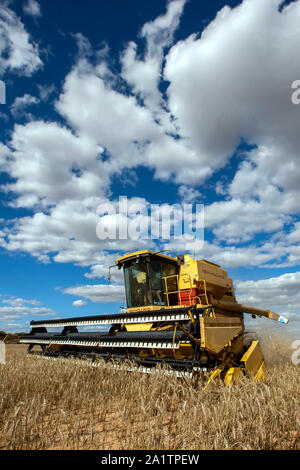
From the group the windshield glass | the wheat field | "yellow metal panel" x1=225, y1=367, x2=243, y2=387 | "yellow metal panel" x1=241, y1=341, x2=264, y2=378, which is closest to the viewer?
the wheat field

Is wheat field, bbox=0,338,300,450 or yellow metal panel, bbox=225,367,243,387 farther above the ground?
yellow metal panel, bbox=225,367,243,387

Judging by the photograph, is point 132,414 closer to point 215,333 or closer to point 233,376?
point 215,333

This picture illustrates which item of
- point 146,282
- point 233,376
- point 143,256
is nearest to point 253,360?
point 233,376

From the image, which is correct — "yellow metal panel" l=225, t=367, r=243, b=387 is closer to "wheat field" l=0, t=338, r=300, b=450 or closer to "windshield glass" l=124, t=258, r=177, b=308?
"wheat field" l=0, t=338, r=300, b=450

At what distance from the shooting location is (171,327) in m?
4.88

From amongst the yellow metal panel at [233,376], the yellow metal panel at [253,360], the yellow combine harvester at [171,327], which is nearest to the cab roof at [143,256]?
the yellow combine harvester at [171,327]

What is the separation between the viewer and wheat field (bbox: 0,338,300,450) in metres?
2.33

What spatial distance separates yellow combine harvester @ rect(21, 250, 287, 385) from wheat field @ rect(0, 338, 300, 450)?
43 centimetres

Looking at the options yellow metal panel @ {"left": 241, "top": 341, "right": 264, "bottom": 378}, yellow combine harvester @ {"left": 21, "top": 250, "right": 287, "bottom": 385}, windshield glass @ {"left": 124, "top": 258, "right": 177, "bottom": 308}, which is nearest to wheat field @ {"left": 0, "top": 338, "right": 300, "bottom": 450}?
yellow combine harvester @ {"left": 21, "top": 250, "right": 287, "bottom": 385}

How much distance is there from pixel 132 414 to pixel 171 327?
1878 millimetres

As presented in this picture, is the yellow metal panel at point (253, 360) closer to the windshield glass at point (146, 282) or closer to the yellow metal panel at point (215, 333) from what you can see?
the yellow metal panel at point (215, 333)

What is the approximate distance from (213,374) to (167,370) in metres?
0.62

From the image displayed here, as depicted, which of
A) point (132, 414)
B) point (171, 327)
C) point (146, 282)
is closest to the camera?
→ point (132, 414)
